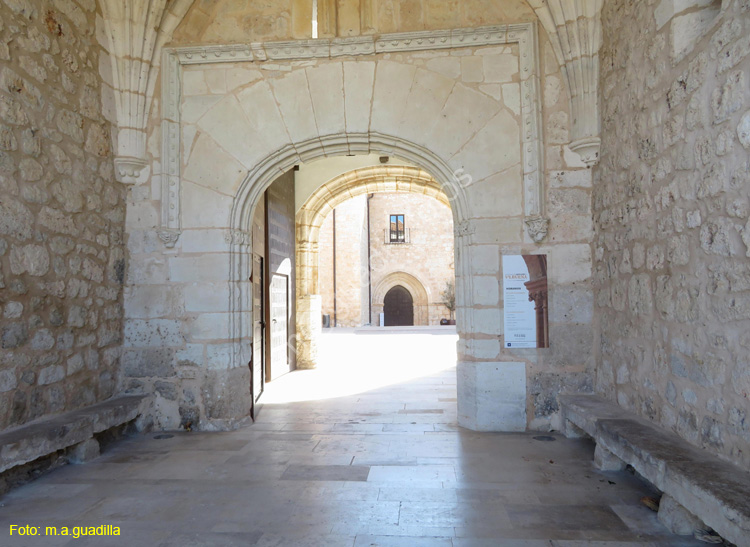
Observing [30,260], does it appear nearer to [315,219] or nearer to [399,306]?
[315,219]

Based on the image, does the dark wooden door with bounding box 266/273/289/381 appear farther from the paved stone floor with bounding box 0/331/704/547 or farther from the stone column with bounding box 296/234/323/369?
the paved stone floor with bounding box 0/331/704/547

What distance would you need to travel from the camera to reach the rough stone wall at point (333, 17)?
4.24 metres

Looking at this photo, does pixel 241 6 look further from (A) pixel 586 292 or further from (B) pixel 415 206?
(B) pixel 415 206

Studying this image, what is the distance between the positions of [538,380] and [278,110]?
9.84ft

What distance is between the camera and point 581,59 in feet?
12.9

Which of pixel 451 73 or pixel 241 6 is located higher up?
pixel 241 6

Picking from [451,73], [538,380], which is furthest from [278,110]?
[538,380]

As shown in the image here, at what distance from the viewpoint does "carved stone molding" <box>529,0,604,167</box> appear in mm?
3879

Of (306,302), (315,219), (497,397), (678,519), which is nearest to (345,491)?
(678,519)

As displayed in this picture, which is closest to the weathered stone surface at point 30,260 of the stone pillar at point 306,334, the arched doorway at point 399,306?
the stone pillar at point 306,334

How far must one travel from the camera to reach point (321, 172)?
299 inches

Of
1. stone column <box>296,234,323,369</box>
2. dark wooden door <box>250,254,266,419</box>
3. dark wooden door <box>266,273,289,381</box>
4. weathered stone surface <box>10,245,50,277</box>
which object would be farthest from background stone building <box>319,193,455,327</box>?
weathered stone surface <box>10,245,50,277</box>

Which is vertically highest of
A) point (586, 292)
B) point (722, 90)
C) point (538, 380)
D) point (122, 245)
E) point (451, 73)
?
point (451, 73)

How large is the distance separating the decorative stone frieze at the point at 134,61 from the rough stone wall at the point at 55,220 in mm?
142
